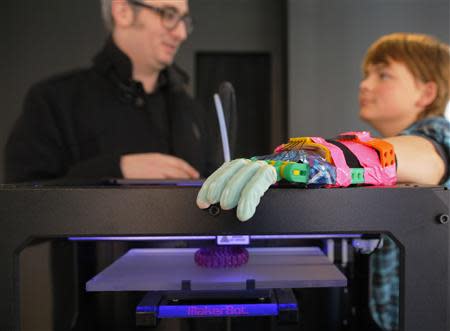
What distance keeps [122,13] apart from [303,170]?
1.18 m

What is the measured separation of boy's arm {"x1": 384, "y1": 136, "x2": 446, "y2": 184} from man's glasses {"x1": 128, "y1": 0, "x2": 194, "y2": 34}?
101cm

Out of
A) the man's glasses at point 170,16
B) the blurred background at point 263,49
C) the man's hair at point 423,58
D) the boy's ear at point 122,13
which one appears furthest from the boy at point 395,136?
the boy's ear at point 122,13

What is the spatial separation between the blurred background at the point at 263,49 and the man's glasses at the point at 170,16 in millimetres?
30

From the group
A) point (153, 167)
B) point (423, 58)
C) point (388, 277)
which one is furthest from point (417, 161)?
point (153, 167)

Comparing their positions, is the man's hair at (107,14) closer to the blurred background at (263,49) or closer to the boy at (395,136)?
the blurred background at (263,49)

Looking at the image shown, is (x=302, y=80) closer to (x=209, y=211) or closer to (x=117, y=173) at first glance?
(x=117, y=173)

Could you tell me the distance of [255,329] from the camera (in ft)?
1.39

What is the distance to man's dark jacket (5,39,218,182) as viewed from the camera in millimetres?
1203

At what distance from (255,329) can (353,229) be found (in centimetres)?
17

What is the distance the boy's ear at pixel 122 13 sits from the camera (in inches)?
50.5

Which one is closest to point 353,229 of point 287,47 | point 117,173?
point 117,173

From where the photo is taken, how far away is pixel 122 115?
1.23 meters

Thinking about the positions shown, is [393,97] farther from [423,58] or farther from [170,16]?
[170,16]

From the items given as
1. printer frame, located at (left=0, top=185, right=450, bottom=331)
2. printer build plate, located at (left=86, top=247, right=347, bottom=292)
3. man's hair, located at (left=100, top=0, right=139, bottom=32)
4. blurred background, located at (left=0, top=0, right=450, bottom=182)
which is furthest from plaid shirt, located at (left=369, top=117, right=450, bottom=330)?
man's hair, located at (left=100, top=0, right=139, bottom=32)
